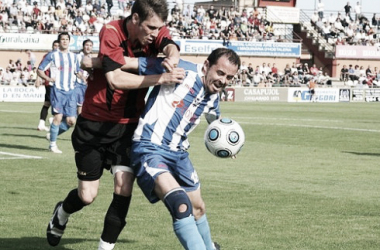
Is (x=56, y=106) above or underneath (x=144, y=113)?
underneath

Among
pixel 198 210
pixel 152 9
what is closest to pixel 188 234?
pixel 198 210

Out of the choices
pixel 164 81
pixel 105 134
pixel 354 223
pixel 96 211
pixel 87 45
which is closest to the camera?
pixel 164 81

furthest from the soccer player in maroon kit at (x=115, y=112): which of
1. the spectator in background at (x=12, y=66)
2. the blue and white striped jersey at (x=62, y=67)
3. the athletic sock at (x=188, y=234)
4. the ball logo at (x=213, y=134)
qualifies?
the spectator in background at (x=12, y=66)

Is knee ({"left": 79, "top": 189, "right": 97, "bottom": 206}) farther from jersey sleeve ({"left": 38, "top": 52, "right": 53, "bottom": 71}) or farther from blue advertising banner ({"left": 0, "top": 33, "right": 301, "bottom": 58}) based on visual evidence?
blue advertising banner ({"left": 0, "top": 33, "right": 301, "bottom": 58})

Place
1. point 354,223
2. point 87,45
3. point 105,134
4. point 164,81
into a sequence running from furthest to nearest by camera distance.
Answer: point 87,45 → point 354,223 → point 105,134 → point 164,81

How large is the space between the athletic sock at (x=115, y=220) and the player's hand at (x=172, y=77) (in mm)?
1062

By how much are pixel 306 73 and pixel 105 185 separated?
153 feet

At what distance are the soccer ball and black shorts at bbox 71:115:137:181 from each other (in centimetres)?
71

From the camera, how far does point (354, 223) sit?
859 cm

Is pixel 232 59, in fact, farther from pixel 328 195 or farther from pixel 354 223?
pixel 328 195

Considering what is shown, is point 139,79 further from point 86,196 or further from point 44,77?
point 44,77

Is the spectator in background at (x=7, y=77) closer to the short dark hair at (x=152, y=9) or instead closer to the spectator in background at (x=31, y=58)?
the spectator in background at (x=31, y=58)

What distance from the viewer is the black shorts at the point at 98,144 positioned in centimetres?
687

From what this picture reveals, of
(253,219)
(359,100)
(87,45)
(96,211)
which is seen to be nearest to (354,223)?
(253,219)
